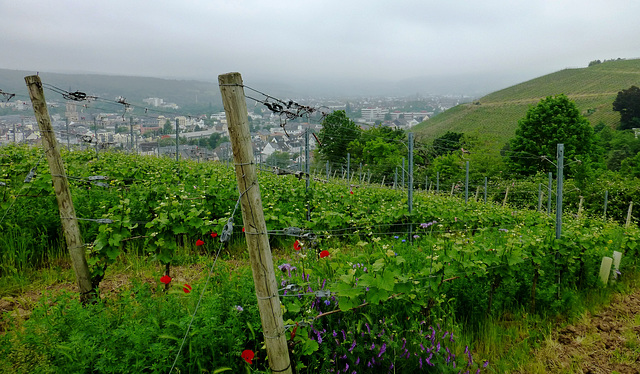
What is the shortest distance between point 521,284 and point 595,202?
20.6 meters

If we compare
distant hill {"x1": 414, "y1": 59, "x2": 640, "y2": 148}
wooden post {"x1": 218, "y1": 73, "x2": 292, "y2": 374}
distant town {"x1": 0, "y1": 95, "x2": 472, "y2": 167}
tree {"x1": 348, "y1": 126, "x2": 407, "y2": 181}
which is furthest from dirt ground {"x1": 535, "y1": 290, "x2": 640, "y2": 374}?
distant hill {"x1": 414, "y1": 59, "x2": 640, "y2": 148}

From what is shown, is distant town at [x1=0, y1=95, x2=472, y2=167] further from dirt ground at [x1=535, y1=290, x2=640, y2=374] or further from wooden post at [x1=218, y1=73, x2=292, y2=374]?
wooden post at [x1=218, y1=73, x2=292, y2=374]

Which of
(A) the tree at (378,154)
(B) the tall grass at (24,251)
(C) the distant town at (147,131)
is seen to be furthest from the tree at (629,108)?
(B) the tall grass at (24,251)

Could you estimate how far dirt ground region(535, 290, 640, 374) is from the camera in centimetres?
360

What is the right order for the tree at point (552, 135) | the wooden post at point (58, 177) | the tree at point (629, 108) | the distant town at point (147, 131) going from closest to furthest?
the wooden post at point (58, 177) → the distant town at point (147, 131) → the tree at point (552, 135) → the tree at point (629, 108)

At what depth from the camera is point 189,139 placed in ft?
85.9

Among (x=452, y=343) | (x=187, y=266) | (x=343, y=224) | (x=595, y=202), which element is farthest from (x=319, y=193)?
(x=595, y=202)

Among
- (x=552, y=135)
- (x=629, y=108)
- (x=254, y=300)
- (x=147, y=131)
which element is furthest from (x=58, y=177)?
(x=629, y=108)

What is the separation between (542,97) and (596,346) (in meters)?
83.3

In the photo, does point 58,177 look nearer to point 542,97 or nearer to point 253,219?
point 253,219

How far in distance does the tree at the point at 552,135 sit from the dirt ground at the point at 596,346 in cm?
3139

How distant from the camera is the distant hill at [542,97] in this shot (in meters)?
61.9

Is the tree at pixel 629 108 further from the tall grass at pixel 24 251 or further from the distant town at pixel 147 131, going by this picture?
the tall grass at pixel 24 251

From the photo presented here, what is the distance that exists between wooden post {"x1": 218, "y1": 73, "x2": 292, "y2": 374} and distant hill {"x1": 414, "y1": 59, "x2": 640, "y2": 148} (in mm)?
59261
